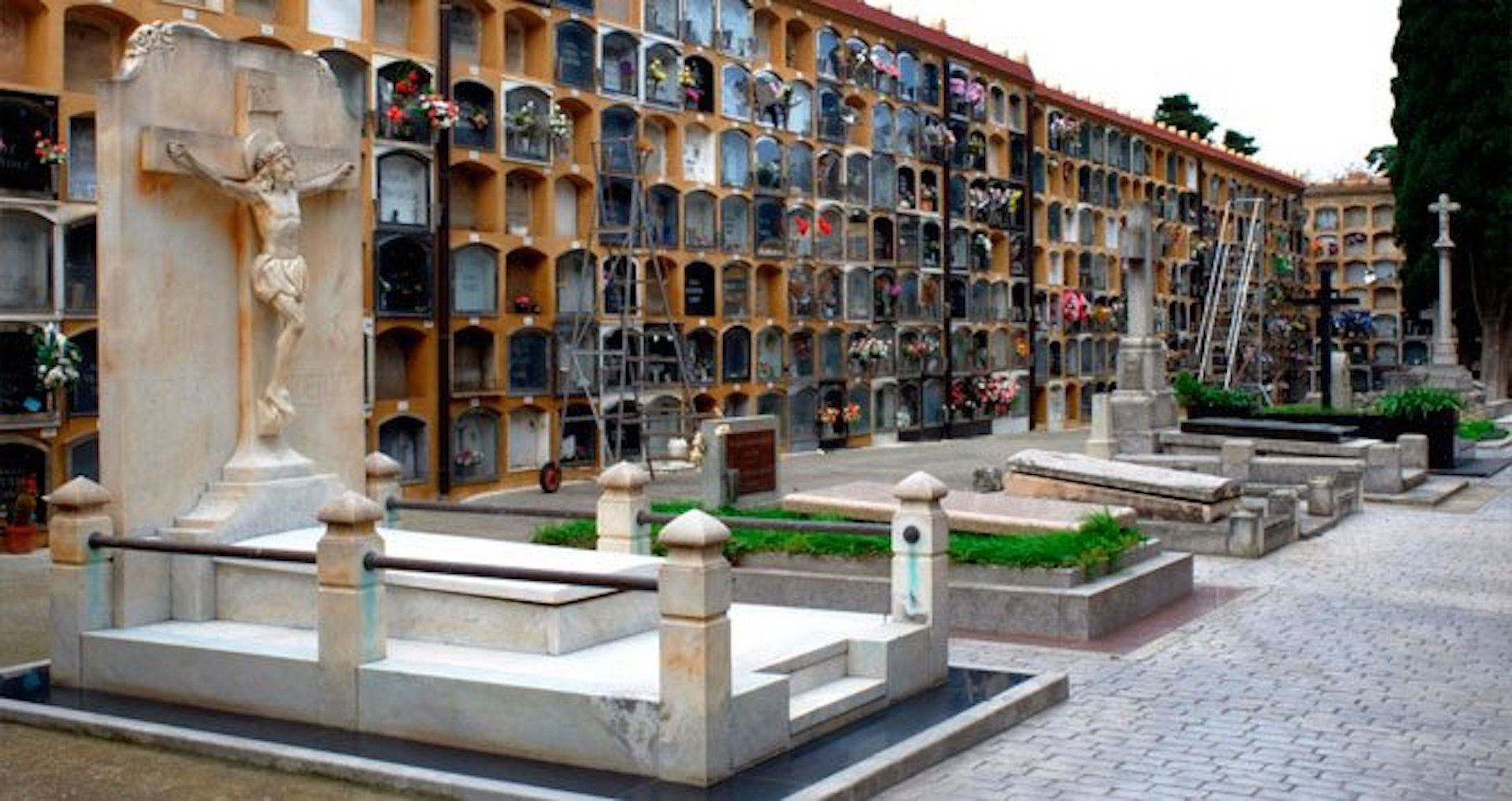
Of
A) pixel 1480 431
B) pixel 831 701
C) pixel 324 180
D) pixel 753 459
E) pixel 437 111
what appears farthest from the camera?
pixel 1480 431

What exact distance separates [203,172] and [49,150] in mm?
6935

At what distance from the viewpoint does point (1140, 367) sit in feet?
69.2

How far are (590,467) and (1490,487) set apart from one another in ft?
38.8

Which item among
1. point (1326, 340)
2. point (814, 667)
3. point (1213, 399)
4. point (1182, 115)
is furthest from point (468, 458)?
point (1182, 115)

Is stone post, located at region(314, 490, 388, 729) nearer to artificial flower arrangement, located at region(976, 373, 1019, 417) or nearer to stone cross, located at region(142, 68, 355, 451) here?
stone cross, located at region(142, 68, 355, 451)

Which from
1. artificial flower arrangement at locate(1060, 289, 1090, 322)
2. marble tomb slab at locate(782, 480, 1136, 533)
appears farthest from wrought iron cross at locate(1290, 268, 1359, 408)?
marble tomb slab at locate(782, 480, 1136, 533)

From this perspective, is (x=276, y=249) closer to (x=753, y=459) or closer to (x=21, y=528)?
(x=753, y=459)

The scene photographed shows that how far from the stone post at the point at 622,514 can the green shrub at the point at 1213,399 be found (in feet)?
49.6

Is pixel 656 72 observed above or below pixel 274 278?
above

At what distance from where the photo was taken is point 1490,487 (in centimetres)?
1948

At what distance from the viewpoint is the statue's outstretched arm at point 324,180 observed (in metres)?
8.32

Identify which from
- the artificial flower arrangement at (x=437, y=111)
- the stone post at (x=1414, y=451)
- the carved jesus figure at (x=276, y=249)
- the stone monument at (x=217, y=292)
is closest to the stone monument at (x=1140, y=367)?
the stone post at (x=1414, y=451)

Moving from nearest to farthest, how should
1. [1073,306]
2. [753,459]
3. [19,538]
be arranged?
[19,538] → [753,459] → [1073,306]

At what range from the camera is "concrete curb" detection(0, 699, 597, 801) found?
578cm
